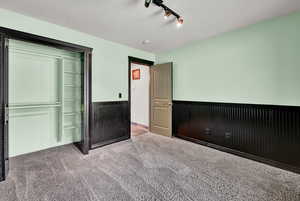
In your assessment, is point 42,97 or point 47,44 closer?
point 47,44

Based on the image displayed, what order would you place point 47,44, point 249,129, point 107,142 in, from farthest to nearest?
point 107,142 < point 249,129 < point 47,44

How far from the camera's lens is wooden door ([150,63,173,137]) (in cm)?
379

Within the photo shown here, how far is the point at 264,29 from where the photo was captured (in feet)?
7.83

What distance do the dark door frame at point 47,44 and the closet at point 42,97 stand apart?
0.63ft

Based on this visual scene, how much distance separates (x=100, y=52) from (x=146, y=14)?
4.60ft

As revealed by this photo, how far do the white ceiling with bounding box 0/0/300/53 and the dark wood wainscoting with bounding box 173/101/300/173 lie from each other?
1.49 metres

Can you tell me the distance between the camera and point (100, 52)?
3088mm

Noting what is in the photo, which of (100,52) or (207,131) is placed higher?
(100,52)

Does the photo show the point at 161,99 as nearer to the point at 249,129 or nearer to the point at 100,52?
the point at 100,52

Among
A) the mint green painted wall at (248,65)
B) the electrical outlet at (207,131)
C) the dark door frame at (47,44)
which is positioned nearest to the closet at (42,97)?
the dark door frame at (47,44)

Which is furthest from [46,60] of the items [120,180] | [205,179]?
[205,179]

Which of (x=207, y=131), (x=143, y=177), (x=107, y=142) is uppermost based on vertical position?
(x=207, y=131)

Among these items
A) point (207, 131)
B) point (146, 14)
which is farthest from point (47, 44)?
point (207, 131)

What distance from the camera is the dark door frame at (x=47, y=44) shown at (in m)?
1.85
